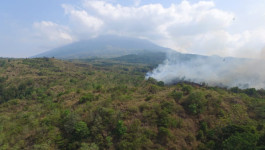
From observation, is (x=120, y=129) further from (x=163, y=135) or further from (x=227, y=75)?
(x=227, y=75)

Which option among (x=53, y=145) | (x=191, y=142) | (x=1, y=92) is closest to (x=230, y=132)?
(x=191, y=142)

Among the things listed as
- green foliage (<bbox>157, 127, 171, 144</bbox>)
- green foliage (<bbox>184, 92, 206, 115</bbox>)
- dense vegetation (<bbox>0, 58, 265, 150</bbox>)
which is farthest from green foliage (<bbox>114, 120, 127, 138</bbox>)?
green foliage (<bbox>184, 92, 206, 115</bbox>)

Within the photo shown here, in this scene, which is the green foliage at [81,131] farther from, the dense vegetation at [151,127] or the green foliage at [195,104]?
the green foliage at [195,104]

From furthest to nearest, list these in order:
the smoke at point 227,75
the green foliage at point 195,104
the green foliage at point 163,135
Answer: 1. the smoke at point 227,75
2. the green foliage at point 195,104
3. the green foliage at point 163,135

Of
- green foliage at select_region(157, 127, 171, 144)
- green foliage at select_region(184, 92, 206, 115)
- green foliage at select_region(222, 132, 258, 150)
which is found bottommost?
green foliage at select_region(157, 127, 171, 144)

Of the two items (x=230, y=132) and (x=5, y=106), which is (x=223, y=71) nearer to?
(x=230, y=132)

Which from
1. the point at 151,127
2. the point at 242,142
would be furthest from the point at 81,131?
the point at 242,142

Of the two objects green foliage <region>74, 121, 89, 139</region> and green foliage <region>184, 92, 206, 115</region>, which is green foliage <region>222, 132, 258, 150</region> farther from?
green foliage <region>74, 121, 89, 139</region>

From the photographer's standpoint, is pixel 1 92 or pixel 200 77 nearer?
pixel 1 92

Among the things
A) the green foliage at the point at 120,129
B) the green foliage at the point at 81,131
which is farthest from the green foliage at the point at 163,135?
the green foliage at the point at 81,131

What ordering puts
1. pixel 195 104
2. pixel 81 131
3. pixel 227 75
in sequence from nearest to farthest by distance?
1. pixel 81 131
2. pixel 195 104
3. pixel 227 75

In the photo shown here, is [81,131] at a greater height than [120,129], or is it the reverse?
[120,129]
